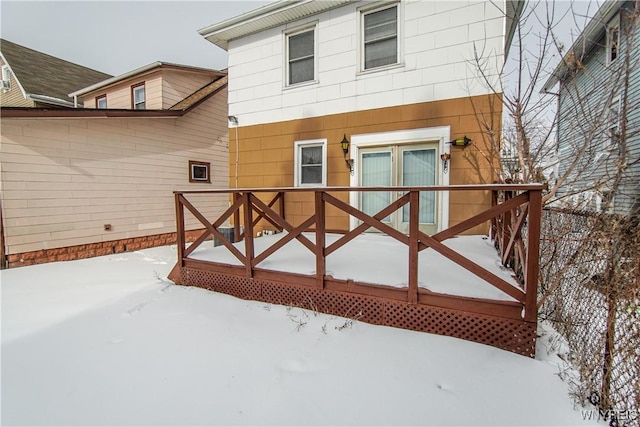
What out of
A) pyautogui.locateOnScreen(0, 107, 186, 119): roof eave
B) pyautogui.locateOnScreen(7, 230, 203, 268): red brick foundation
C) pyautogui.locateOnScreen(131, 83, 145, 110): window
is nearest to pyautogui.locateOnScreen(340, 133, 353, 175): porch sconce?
pyautogui.locateOnScreen(0, 107, 186, 119): roof eave

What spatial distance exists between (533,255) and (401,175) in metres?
3.02

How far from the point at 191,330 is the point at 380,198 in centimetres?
366

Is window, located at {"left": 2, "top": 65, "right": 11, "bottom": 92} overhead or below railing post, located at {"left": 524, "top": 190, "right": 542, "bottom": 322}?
overhead

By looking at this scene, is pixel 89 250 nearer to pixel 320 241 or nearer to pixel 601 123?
pixel 320 241

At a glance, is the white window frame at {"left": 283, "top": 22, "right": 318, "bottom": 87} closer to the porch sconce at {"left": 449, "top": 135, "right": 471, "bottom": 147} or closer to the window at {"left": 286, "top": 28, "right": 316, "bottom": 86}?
the window at {"left": 286, "top": 28, "right": 316, "bottom": 86}

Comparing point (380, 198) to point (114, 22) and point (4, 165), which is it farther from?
point (114, 22)

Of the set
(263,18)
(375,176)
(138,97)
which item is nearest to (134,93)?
(138,97)

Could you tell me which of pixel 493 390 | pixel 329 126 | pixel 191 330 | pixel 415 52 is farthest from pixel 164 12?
pixel 493 390

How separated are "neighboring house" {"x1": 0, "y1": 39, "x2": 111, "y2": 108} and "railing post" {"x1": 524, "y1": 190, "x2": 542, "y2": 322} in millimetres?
13111

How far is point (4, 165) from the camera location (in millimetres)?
5320

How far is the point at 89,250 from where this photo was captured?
6527 mm

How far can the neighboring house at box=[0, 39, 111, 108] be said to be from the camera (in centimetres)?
928

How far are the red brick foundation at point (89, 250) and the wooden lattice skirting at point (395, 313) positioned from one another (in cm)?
482

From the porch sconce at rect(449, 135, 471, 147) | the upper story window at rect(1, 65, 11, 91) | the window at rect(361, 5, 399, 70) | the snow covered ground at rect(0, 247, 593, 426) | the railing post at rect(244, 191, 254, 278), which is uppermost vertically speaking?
the upper story window at rect(1, 65, 11, 91)
